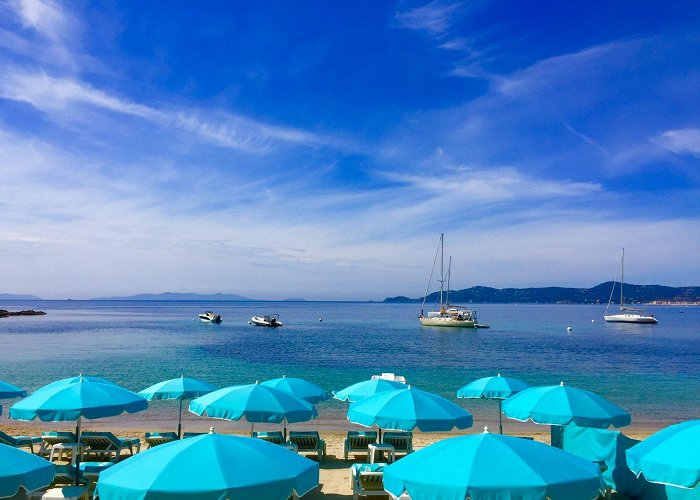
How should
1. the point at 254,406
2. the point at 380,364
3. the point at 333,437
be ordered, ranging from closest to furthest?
the point at 254,406
the point at 333,437
the point at 380,364

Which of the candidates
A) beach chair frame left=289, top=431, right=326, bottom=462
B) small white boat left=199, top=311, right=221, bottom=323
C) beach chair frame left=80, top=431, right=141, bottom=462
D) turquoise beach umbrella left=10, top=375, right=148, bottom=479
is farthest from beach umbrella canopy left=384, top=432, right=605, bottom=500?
small white boat left=199, top=311, right=221, bottom=323

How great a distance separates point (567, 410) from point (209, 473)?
21.5 ft

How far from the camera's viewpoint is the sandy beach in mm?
10023

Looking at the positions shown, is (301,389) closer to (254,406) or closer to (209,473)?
(254,406)

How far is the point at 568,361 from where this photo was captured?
4128 cm

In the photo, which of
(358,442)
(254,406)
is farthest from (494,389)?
(254,406)

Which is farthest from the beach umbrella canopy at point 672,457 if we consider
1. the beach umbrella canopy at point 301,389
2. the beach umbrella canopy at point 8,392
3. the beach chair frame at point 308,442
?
the beach umbrella canopy at point 8,392

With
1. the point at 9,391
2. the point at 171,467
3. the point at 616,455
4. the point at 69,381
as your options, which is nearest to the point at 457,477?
the point at 171,467

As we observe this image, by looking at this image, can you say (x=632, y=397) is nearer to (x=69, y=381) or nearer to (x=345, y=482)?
(x=345, y=482)

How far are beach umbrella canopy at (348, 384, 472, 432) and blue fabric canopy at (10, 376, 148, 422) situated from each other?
3985mm

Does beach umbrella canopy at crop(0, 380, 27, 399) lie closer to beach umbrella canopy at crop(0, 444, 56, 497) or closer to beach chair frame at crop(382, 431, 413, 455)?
beach umbrella canopy at crop(0, 444, 56, 497)

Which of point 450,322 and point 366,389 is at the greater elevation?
point 366,389

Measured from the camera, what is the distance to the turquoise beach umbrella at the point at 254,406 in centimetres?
904

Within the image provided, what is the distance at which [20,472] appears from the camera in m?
5.09
